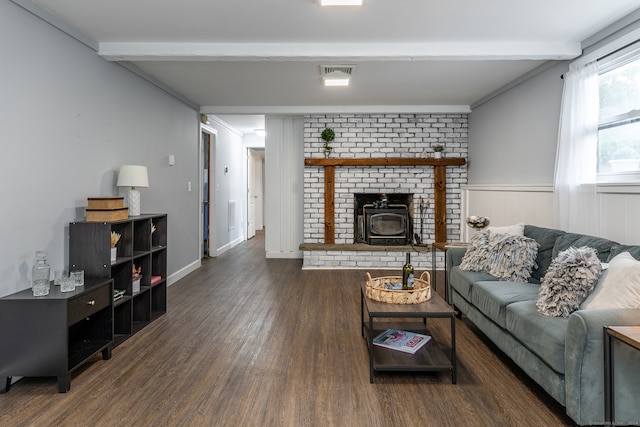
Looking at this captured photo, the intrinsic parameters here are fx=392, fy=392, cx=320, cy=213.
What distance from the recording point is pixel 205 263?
20.8ft

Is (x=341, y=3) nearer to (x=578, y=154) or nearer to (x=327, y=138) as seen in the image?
(x=578, y=154)

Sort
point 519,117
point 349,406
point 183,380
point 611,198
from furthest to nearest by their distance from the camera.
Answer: point 519,117 → point 611,198 → point 183,380 → point 349,406

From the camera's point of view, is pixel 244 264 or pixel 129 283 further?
pixel 244 264

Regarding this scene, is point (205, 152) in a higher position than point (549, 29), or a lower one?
lower

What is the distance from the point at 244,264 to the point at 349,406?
4335 millimetres

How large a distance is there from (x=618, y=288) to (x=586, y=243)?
31.6 inches

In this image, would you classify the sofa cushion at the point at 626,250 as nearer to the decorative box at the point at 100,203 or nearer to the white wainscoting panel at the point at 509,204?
the white wainscoting panel at the point at 509,204

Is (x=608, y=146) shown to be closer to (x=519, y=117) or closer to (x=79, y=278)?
(x=519, y=117)

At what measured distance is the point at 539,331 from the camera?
6.84 feet

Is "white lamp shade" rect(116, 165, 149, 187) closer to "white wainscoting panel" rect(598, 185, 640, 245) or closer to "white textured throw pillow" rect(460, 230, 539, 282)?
"white textured throw pillow" rect(460, 230, 539, 282)

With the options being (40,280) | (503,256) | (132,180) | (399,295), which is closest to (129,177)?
(132,180)

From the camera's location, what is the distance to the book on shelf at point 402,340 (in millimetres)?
2633

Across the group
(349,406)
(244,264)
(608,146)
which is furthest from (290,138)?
(349,406)

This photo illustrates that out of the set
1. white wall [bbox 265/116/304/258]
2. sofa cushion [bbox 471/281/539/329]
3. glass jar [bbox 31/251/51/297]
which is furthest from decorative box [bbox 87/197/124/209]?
white wall [bbox 265/116/304/258]
